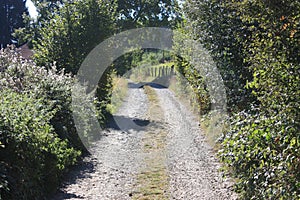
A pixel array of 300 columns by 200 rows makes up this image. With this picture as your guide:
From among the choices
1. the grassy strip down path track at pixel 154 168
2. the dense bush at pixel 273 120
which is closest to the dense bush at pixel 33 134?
the grassy strip down path track at pixel 154 168

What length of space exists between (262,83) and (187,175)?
3770mm

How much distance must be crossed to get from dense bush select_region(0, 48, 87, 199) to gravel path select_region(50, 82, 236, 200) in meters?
0.48

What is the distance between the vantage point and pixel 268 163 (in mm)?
4703

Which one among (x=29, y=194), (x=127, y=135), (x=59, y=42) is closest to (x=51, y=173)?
(x=29, y=194)

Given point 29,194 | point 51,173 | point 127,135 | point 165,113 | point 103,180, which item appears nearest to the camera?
point 29,194

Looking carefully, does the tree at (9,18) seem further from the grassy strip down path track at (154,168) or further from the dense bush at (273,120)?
the dense bush at (273,120)

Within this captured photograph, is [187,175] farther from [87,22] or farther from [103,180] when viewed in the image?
[87,22]

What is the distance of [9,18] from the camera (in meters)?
44.6

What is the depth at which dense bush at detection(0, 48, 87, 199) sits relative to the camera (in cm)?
573

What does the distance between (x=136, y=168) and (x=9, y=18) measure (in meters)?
39.8

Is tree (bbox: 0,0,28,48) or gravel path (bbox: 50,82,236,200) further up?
tree (bbox: 0,0,28,48)

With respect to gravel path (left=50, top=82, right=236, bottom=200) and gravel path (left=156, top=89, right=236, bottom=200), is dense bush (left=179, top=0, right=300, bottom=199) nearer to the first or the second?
gravel path (left=156, top=89, right=236, bottom=200)

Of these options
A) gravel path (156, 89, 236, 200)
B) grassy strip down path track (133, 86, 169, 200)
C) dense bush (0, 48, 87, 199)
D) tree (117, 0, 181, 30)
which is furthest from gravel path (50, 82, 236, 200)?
tree (117, 0, 181, 30)

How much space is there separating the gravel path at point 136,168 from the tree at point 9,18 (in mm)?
32963
